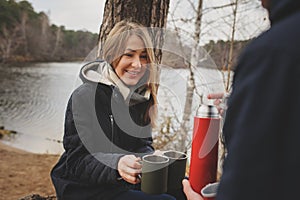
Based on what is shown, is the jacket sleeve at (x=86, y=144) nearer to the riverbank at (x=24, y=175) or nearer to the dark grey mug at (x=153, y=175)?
the dark grey mug at (x=153, y=175)

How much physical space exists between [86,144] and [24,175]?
10.5 feet

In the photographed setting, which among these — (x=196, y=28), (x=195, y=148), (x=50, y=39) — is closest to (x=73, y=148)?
(x=195, y=148)

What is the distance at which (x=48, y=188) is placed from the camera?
11.7 ft

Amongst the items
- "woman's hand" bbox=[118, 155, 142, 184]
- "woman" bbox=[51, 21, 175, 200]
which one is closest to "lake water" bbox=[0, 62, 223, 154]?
"woman" bbox=[51, 21, 175, 200]

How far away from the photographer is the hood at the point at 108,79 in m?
1.31

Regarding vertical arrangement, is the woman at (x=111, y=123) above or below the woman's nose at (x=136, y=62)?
below

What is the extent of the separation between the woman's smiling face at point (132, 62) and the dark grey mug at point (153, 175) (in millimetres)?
433

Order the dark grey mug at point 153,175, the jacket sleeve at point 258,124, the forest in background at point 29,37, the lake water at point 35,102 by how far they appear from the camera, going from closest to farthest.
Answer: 1. the jacket sleeve at point 258,124
2. the dark grey mug at point 153,175
3. the lake water at point 35,102
4. the forest in background at point 29,37

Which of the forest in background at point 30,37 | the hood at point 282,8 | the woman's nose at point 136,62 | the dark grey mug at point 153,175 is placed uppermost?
the forest in background at point 30,37

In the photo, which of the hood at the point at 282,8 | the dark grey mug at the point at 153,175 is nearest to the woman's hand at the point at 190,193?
the dark grey mug at the point at 153,175

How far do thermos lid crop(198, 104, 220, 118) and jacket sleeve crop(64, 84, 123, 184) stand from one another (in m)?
0.42

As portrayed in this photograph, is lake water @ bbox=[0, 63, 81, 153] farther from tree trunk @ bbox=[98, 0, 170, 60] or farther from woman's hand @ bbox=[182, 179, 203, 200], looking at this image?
woman's hand @ bbox=[182, 179, 203, 200]

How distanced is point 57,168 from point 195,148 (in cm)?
67

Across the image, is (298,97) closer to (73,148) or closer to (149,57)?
(73,148)
